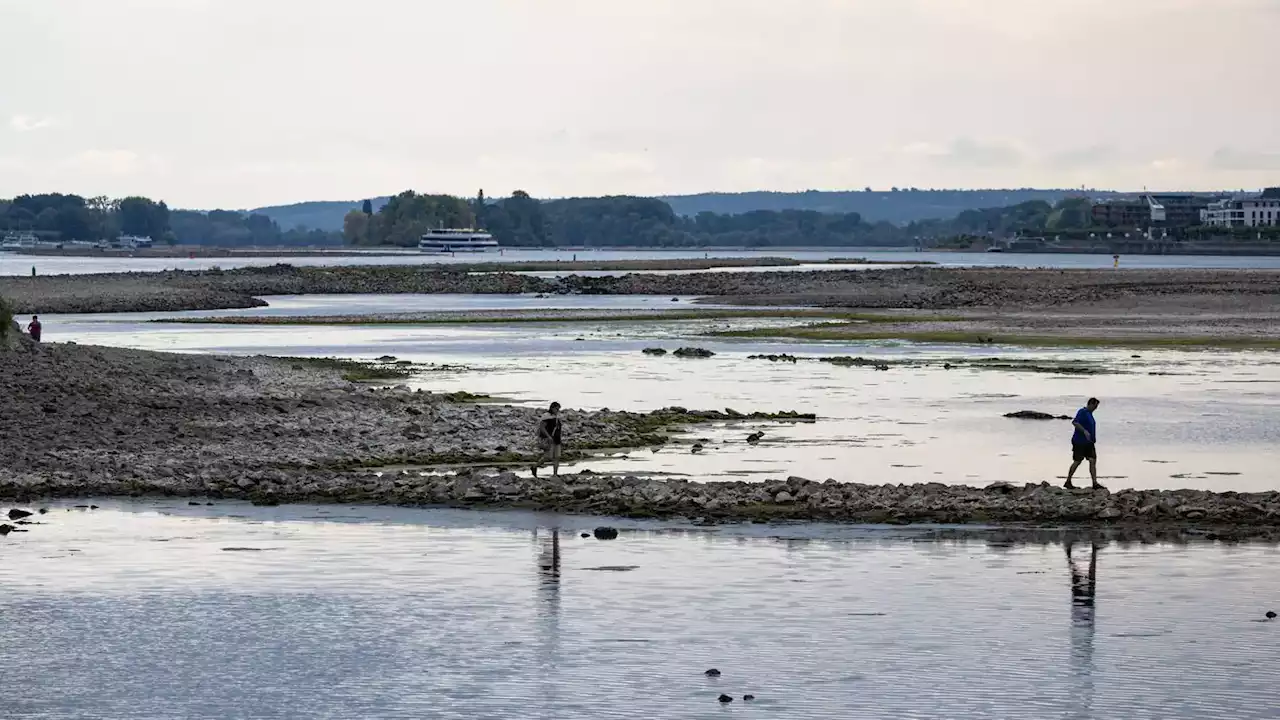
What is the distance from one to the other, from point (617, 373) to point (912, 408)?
14567mm

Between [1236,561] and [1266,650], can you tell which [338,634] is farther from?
[1236,561]

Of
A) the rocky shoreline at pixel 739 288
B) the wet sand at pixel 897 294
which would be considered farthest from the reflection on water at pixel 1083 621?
the rocky shoreline at pixel 739 288

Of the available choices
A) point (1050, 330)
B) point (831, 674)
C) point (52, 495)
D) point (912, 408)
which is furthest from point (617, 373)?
point (831, 674)

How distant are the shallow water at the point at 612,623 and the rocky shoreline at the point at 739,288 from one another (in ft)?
287

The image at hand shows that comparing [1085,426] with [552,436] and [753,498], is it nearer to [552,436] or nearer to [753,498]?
[753,498]

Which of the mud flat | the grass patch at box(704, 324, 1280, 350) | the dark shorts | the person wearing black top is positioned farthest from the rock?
the grass patch at box(704, 324, 1280, 350)

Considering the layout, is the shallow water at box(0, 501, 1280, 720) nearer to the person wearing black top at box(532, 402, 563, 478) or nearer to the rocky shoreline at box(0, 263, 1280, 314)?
the person wearing black top at box(532, 402, 563, 478)

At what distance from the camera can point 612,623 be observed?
2262 centimetres

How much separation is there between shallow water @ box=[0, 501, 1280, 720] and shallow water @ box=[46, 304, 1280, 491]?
788 cm

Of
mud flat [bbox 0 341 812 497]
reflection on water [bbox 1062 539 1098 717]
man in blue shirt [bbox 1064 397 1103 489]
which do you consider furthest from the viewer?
mud flat [bbox 0 341 812 497]

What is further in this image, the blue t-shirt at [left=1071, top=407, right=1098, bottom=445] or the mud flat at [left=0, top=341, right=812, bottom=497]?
the mud flat at [left=0, top=341, right=812, bottom=497]

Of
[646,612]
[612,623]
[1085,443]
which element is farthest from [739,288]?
[612,623]

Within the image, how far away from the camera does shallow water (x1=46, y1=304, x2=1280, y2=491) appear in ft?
122

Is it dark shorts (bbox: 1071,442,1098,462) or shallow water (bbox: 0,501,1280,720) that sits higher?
dark shorts (bbox: 1071,442,1098,462)
